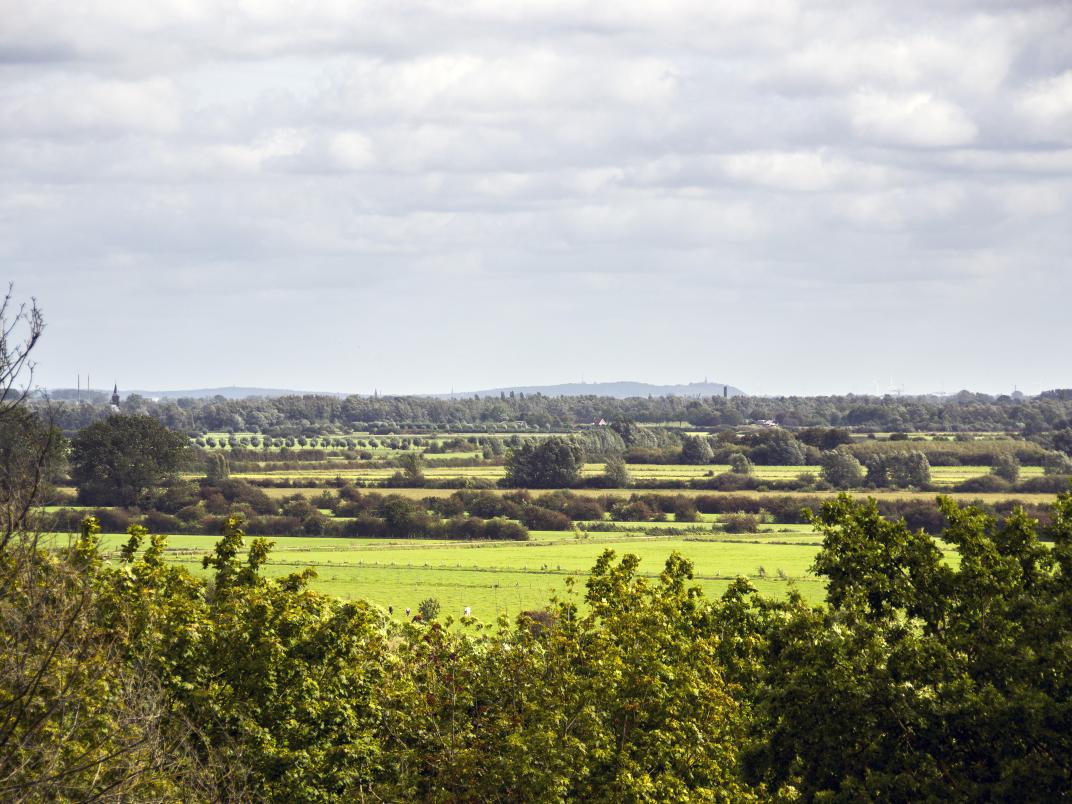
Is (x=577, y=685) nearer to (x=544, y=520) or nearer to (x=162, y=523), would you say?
(x=544, y=520)

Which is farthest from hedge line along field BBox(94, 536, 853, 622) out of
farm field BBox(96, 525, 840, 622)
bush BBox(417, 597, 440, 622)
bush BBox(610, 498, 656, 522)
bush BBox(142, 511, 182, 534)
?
bush BBox(610, 498, 656, 522)

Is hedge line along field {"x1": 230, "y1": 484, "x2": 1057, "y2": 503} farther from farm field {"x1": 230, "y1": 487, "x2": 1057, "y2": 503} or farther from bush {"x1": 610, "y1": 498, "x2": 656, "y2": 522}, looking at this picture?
bush {"x1": 610, "y1": 498, "x2": 656, "y2": 522}

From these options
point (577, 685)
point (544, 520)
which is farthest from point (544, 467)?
point (577, 685)

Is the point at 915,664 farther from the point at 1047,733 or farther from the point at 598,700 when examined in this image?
the point at 598,700

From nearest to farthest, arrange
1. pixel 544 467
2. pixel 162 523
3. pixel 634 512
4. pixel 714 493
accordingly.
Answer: pixel 162 523
pixel 634 512
pixel 714 493
pixel 544 467

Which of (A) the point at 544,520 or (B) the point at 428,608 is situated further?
(A) the point at 544,520

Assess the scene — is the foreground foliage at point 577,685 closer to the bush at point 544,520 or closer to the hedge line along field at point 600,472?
the bush at point 544,520

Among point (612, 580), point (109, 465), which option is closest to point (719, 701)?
point (612, 580)

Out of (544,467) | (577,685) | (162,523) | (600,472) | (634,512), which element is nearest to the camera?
(577,685)

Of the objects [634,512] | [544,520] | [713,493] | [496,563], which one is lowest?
[496,563]

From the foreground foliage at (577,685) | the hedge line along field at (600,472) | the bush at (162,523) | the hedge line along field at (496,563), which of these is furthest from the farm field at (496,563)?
the hedge line along field at (600,472)

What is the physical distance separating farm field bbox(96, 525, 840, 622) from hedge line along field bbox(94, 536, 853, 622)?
7 cm

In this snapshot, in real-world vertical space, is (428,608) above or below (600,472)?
below

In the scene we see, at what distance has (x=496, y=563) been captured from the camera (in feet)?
325
